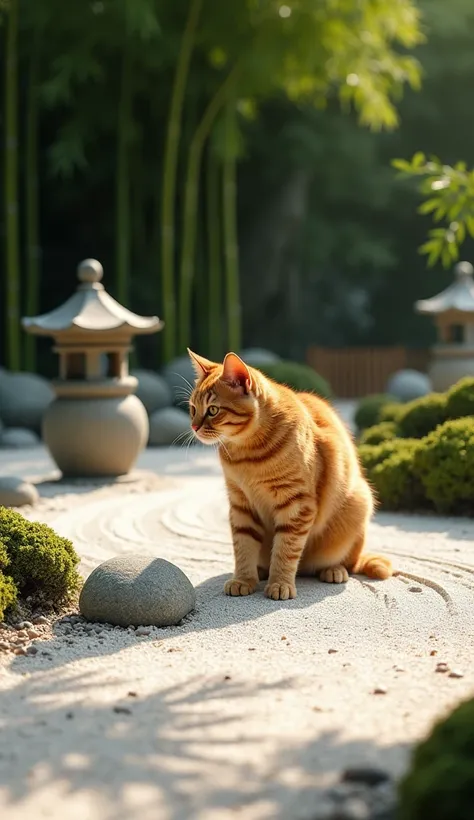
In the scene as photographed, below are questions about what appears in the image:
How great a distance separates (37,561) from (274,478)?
1199mm

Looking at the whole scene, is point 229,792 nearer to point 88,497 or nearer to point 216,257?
point 88,497

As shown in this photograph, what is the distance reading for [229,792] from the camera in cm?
276

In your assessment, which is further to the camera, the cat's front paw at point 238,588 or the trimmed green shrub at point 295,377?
the trimmed green shrub at point 295,377

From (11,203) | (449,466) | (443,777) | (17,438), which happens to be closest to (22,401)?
(17,438)

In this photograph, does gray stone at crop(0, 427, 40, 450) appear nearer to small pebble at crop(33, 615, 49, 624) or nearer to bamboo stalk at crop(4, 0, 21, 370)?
bamboo stalk at crop(4, 0, 21, 370)

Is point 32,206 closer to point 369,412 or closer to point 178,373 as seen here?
point 178,373

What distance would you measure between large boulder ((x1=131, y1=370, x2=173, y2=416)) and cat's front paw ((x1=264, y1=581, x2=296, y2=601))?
8822 mm

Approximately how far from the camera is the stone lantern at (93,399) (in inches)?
364

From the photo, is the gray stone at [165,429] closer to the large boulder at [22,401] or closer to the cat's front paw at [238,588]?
the large boulder at [22,401]

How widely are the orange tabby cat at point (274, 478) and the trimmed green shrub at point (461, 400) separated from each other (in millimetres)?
3402

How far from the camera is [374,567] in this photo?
5.38 m

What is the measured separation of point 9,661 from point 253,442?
1546 millimetres

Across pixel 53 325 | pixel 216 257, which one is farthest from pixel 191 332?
pixel 53 325

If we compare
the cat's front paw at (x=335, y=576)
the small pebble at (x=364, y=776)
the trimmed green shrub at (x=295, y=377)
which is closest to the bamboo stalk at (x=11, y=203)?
the trimmed green shrub at (x=295, y=377)
